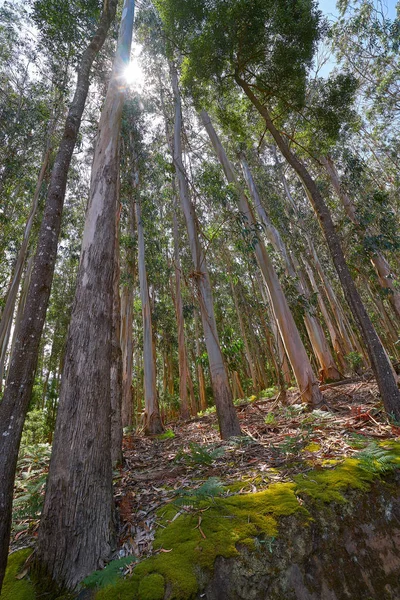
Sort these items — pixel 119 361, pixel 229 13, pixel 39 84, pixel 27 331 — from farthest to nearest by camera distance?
1. pixel 39 84
2. pixel 229 13
3. pixel 119 361
4. pixel 27 331

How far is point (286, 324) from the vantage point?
7.40 m

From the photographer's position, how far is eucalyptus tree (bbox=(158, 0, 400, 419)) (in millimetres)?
6363

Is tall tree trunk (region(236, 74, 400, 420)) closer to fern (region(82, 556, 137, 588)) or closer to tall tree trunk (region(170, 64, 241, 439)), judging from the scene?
tall tree trunk (region(170, 64, 241, 439))

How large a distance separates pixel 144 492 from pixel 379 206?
1259 cm

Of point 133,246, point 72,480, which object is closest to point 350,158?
point 133,246

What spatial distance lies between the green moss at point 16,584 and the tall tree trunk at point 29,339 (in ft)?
0.40

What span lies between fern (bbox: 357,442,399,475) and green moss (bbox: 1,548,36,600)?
295 centimetres

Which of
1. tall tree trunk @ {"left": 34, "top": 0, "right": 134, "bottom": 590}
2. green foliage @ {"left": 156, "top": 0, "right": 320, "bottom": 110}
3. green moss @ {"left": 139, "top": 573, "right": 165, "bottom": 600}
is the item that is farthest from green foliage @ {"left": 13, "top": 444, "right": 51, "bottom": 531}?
green foliage @ {"left": 156, "top": 0, "right": 320, "bottom": 110}

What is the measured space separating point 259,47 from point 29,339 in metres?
8.09

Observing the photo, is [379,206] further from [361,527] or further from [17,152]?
[17,152]

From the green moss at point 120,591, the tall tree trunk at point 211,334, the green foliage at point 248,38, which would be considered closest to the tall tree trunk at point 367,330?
the tall tree trunk at point 211,334

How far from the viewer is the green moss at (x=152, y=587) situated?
1.88m

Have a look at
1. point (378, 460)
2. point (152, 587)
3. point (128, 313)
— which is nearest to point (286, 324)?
point (378, 460)

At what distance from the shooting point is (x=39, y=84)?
12406mm
